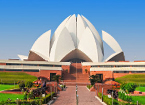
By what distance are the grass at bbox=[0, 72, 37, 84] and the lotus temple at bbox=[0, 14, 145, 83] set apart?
203cm

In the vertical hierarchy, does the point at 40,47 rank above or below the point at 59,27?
below

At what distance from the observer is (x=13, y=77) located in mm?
29953

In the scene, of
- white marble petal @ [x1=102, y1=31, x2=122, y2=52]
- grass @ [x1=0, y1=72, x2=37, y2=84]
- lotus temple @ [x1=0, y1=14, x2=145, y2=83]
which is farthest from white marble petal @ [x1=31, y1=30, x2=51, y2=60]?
white marble petal @ [x1=102, y1=31, x2=122, y2=52]

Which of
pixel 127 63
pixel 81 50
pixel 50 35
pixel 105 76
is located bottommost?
pixel 105 76

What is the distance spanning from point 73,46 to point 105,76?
10.0 meters

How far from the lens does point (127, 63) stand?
35750 millimetres

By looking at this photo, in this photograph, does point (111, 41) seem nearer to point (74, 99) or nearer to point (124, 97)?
point (74, 99)

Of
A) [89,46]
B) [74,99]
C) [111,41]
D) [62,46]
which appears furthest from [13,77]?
[111,41]

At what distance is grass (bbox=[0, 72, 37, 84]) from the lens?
2732 centimetres

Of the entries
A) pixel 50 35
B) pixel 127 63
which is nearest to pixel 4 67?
pixel 50 35

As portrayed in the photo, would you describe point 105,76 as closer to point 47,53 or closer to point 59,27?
point 47,53

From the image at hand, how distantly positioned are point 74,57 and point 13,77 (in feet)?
57.5

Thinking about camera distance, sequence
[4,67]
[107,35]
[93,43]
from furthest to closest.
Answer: [107,35], [93,43], [4,67]

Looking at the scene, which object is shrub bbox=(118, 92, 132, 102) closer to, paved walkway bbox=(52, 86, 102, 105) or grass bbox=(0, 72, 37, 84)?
paved walkway bbox=(52, 86, 102, 105)
